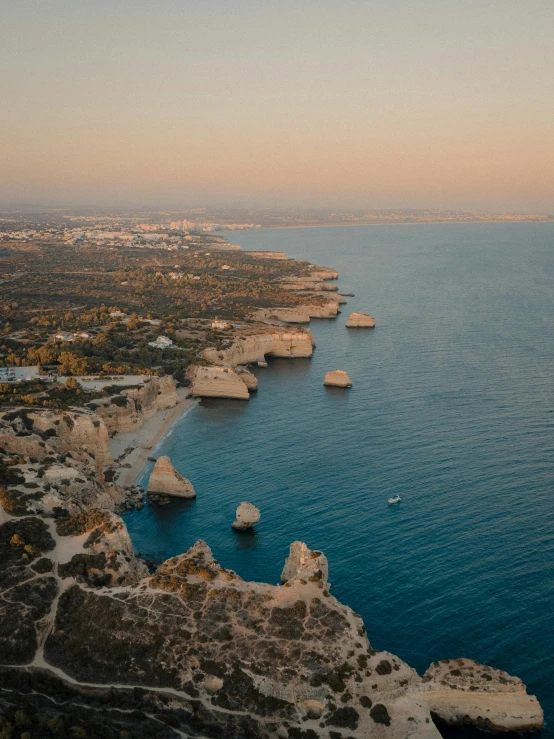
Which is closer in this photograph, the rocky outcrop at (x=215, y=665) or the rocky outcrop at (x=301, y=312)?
the rocky outcrop at (x=215, y=665)

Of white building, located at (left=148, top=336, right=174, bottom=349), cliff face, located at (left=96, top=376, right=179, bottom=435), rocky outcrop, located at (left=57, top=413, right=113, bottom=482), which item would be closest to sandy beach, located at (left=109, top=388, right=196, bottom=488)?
cliff face, located at (left=96, top=376, right=179, bottom=435)

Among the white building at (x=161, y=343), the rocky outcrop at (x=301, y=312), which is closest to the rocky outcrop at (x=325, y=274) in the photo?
the rocky outcrop at (x=301, y=312)

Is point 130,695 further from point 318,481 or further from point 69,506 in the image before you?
point 318,481

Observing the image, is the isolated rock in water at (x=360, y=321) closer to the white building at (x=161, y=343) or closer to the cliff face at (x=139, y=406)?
the white building at (x=161, y=343)

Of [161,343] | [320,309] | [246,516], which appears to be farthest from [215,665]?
[320,309]

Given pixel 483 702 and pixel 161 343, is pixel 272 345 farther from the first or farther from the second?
pixel 483 702

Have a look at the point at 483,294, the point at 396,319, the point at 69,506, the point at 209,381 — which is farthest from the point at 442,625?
the point at 483,294
